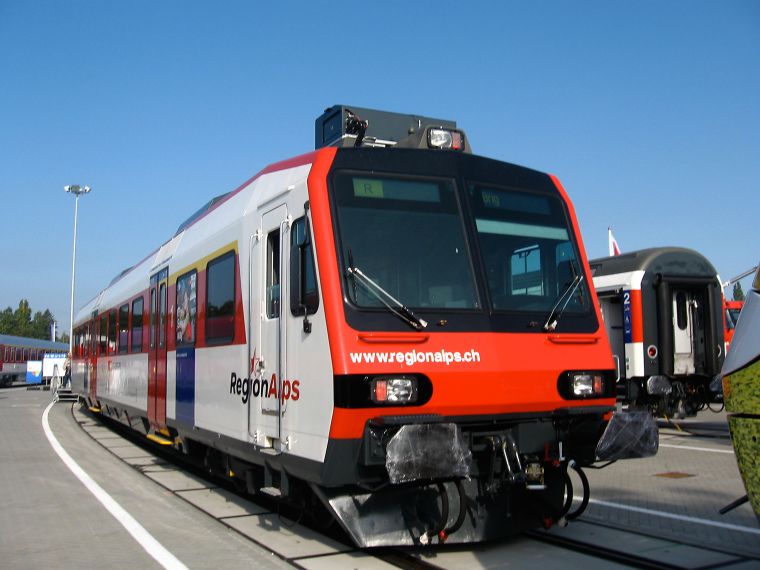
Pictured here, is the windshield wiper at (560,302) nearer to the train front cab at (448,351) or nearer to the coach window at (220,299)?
the train front cab at (448,351)

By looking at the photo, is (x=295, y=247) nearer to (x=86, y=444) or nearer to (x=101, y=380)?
(x=86, y=444)

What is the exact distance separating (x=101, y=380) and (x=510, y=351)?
12747 millimetres

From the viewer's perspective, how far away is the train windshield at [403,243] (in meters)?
5.42

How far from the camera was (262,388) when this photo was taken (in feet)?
20.9

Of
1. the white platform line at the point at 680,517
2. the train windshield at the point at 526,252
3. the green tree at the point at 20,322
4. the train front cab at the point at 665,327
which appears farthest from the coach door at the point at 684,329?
the green tree at the point at 20,322

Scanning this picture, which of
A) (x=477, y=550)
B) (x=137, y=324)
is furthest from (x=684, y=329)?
(x=477, y=550)

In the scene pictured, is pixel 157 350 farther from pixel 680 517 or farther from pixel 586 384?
pixel 680 517

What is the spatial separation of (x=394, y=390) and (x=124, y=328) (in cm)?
976

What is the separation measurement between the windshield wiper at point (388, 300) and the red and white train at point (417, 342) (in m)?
0.02

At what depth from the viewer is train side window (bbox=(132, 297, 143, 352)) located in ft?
39.7

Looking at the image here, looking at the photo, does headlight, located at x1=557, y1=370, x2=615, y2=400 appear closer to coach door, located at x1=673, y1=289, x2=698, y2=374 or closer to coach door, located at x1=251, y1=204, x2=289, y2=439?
coach door, located at x1=251, y1=204, x2=289, y2=439

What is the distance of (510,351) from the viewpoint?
5.57 meters

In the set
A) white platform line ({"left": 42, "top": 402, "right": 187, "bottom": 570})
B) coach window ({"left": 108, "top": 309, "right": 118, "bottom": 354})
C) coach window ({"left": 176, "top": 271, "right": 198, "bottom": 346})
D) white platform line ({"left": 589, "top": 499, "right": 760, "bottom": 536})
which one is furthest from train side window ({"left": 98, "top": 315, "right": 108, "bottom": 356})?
white platform line ({"left": 589, "top": 499, "right": 760, "bottom": 536})

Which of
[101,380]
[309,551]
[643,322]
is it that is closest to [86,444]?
[101,380]
